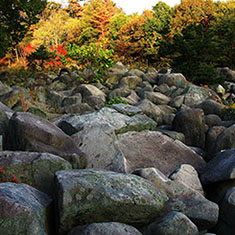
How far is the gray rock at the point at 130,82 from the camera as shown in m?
13.9

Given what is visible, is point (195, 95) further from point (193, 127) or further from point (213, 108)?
point (193, 127)

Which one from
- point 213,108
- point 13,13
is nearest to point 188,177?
point 213,108

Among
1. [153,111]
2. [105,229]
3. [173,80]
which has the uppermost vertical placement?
[173,80]

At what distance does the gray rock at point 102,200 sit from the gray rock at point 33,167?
519 millimetres

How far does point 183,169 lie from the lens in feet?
17.3

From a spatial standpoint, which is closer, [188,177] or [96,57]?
[188,177]

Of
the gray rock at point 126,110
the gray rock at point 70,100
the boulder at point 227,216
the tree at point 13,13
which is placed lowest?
the boulder at point 227,216

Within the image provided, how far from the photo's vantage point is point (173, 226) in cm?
348

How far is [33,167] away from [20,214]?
1.25 meters

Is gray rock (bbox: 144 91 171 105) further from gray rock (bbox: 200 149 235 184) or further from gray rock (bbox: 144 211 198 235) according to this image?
gray rock (bbox: 144 211 198 235)

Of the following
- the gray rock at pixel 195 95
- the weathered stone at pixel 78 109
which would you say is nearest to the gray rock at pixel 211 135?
the gray rock at pixel 195 95

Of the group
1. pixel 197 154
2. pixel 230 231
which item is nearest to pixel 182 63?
pixel 197 154

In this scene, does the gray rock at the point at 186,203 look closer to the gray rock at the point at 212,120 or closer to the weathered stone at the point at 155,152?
the weathered stone at the point at 155,152

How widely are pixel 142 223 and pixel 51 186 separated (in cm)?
138
